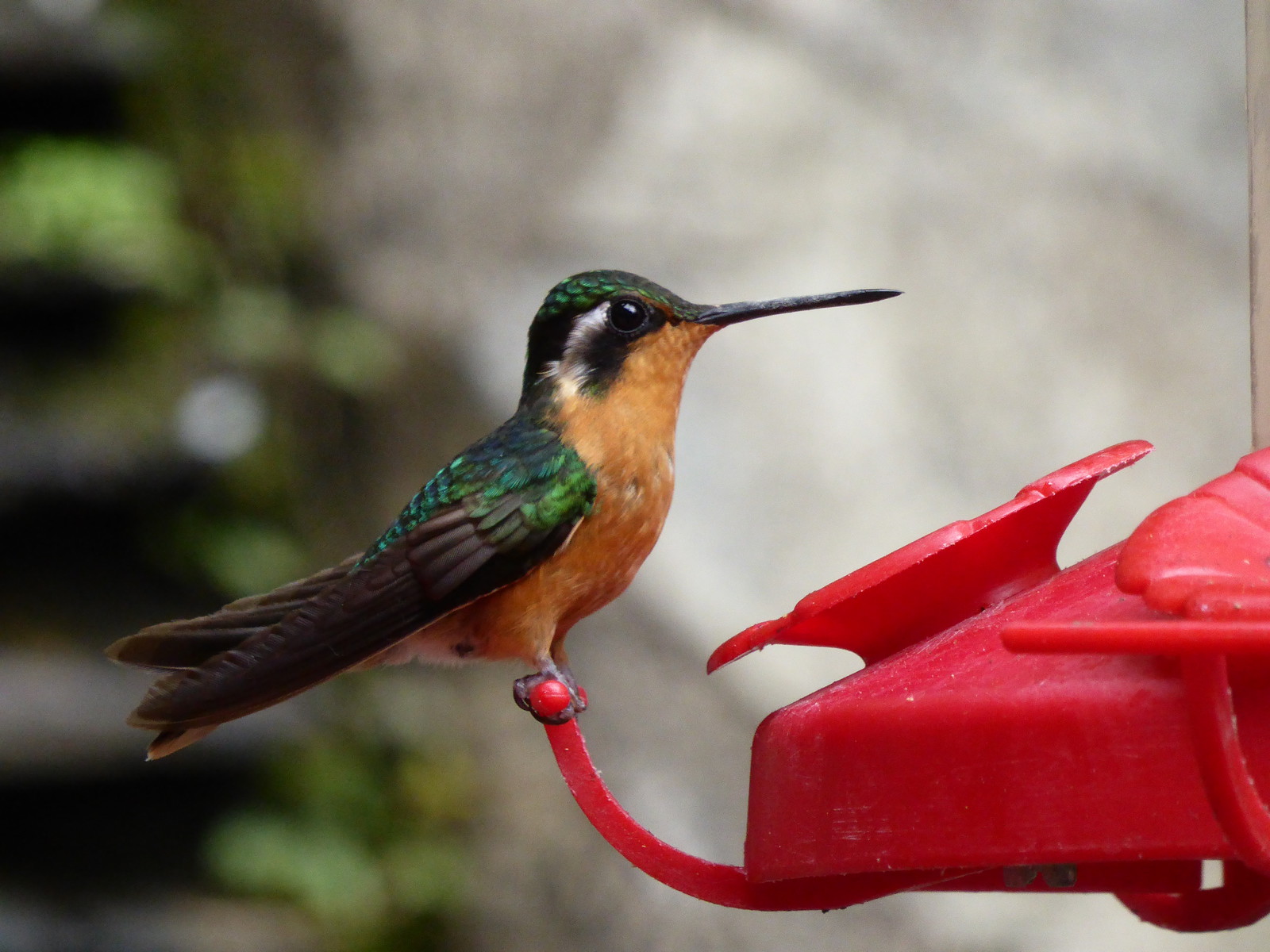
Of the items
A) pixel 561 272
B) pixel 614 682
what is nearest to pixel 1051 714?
pixel 614 682

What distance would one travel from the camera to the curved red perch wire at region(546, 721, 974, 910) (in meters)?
1.55

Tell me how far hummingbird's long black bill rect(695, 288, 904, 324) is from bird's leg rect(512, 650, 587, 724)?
58 centimetres

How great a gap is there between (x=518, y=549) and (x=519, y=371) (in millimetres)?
2642

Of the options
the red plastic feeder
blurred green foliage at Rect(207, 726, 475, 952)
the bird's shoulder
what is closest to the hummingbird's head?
the bird's shoulder

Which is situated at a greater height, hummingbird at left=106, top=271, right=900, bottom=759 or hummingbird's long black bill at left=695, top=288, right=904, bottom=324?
hummingbird's long black bill at left=695, top=288, right=904, bottom=324

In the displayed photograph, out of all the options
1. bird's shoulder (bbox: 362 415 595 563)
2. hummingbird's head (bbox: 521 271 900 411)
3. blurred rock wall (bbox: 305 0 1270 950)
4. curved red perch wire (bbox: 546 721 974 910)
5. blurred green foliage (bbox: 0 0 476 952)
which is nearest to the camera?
curved red perch wire (bbox: 546 721 974 910)

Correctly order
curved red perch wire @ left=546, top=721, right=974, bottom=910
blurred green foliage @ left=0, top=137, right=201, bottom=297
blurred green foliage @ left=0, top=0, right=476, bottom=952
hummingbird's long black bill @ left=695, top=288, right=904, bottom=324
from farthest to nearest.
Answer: blurred green foliage @ left=0, top=0, right=476, bottom=952
blurred green foliage @ left=0, top=137, right=201, bottom=297
hummingbird's long black bill @ left=695, top=288, right=904, bottom=324
curved red perch wire @ left=546, top=721, right=974, bottom=910

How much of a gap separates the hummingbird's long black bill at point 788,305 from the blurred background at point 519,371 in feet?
7.74

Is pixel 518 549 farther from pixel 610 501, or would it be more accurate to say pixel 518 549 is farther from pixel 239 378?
pixel 239 378

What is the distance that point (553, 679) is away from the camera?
1.95m

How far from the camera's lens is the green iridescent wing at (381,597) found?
188 cm

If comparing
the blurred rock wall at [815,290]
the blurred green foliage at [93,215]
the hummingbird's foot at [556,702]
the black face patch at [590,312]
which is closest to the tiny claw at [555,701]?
the hummingbird's foot at [556,702]

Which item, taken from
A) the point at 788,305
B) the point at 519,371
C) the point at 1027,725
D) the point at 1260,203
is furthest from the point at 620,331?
the point at 519,371

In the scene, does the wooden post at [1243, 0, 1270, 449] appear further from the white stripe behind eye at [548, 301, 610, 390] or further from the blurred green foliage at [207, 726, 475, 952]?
the blurred green foliage at [207, 726, 475, 952]
